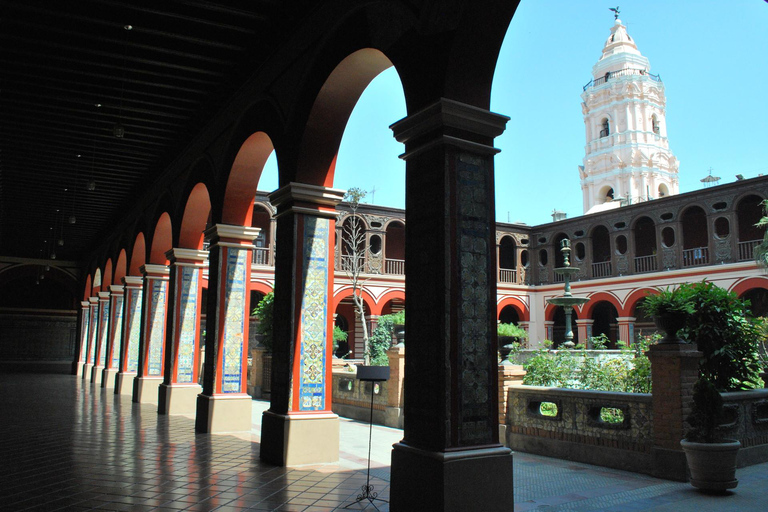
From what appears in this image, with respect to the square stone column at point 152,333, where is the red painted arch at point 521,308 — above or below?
above

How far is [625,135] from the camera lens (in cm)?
3466

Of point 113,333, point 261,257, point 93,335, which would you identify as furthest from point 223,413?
point 261,257

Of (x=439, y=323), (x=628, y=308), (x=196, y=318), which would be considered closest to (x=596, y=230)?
(x=628, y=308)

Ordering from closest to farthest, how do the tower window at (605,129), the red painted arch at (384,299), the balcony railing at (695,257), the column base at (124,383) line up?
the column base at (124,383), the balcony railing at (695,257), the red painted arch at (384,299), the tower window at (605,129)

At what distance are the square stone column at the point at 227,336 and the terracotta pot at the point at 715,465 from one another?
561 cm

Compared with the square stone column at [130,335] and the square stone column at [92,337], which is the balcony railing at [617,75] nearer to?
the square stone column at [92,337]

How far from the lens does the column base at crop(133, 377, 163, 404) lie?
12680 mm

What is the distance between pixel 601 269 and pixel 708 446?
73.6ft

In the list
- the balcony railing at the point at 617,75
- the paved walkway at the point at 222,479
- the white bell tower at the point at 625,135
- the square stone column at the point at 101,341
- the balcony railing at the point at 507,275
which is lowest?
the paved walkway at the point at 222,479

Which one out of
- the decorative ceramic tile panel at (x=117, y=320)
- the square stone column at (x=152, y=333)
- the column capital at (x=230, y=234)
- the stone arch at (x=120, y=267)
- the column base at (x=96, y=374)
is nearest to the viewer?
the column capital at (x=230, y=234)

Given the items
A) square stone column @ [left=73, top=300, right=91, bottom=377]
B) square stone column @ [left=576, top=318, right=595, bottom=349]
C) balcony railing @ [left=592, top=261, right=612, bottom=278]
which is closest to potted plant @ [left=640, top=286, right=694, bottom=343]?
square stone column @ [left=576, top=318, right=595, bottom=349]

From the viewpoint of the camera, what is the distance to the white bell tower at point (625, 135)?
113ft

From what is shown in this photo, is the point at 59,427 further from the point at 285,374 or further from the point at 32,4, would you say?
the point at 32,4

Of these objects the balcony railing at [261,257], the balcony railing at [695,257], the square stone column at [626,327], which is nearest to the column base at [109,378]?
the balcony railing at [261,257]
